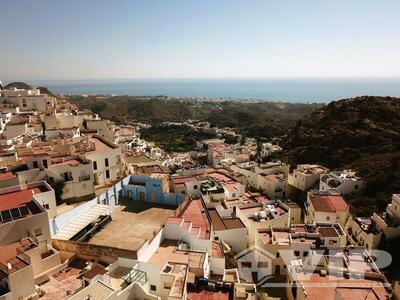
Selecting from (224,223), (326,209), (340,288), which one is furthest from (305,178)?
(340,288)

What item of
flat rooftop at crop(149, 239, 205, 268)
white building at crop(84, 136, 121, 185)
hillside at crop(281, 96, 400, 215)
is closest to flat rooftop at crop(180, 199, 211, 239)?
flat rooftop at crop(149, 239, 205, 268)

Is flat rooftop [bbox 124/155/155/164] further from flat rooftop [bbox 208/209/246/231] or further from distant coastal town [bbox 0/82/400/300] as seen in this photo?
flat rooftop [bbox 208/209/246/231]

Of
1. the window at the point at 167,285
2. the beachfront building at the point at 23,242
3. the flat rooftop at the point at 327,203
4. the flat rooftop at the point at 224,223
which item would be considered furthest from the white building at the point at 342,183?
the beachfront building at the point at 23,242

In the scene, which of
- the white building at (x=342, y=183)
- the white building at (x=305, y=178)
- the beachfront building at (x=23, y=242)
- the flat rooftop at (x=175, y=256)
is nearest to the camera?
the beachfront building at (x=23, y=242)

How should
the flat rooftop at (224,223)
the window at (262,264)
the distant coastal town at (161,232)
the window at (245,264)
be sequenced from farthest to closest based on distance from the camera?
the flat rooftop at (224,223), the window at (245,264), the window at (262,264), the distant coastal town at (161,232)

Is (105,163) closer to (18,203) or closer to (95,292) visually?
(18,203)

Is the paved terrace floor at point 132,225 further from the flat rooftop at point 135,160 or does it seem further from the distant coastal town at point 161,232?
Result: the flat rooftop at point 135,160
